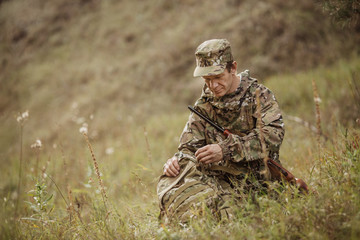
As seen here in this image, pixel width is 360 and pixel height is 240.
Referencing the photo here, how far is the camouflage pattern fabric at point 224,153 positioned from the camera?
236 cm

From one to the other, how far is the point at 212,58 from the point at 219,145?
802mm

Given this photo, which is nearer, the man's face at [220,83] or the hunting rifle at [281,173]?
the hunting rifle at [281,173]

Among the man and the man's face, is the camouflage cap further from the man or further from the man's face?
the man's face

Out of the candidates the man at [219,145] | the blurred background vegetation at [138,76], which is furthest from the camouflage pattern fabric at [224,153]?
the blurred background vegetation at [138,76]

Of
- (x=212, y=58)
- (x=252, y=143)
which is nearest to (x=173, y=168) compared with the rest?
Result: (x=252, y=143)

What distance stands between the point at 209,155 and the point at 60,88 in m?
11.4

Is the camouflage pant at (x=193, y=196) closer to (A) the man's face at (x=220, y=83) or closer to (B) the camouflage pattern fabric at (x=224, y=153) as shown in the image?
(B) the camouflage pattern fabric at (x=224, y=153)

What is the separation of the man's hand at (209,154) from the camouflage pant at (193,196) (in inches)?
9.3

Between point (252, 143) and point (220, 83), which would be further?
point (220, 83)

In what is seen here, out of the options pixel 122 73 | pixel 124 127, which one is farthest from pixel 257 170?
pixel 122 73

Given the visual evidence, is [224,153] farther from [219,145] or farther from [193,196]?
[193,196]

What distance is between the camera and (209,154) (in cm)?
236

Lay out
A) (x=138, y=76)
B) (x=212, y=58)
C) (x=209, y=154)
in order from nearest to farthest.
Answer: (x=209, y=154) → (x=212, y=58) → (x=138, y=76)

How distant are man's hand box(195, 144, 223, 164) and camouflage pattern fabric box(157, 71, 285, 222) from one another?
2.3 inches
